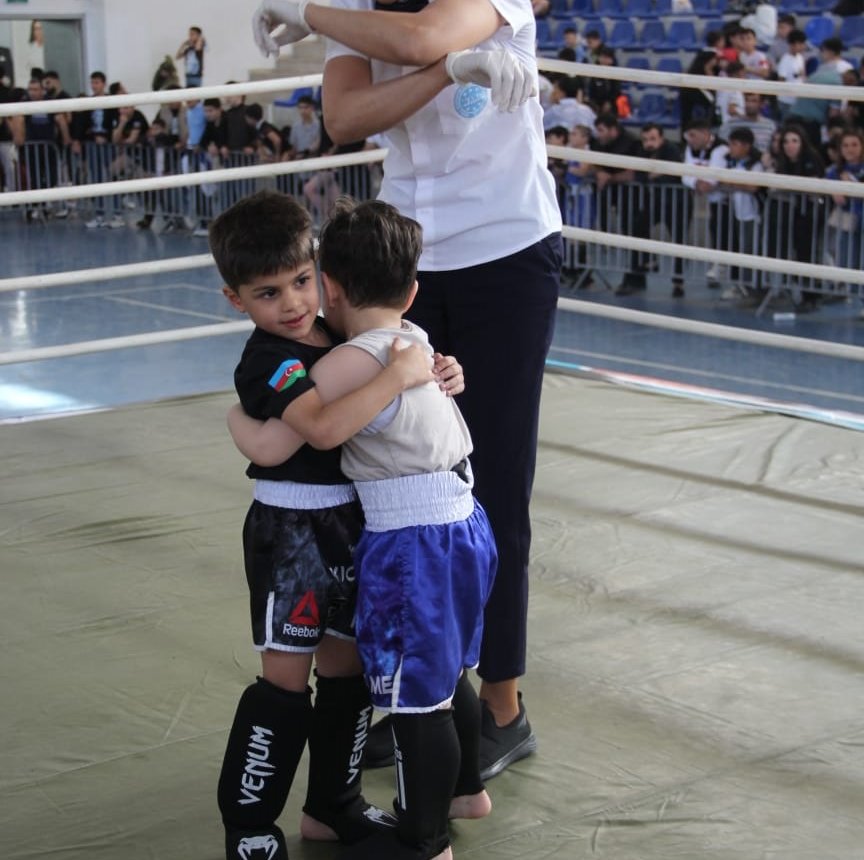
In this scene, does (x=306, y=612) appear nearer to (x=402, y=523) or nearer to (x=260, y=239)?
(x=402, y=523)

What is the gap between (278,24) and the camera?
2402 millimetres

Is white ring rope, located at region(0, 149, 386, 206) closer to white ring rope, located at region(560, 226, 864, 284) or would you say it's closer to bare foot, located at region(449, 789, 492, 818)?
white ring rope, located at region(560, 226, 864, 284)

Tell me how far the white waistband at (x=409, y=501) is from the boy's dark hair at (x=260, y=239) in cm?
30

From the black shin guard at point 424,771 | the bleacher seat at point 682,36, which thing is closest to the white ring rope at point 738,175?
the black shin guard at point 424,771

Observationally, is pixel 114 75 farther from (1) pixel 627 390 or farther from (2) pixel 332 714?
(2) pixel 332 714

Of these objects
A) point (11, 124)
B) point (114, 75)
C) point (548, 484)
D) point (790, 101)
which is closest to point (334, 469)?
point (548, 484)

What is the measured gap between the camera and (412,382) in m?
1.79

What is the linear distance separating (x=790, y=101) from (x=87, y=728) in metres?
7.82

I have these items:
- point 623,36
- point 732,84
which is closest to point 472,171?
point 732,84

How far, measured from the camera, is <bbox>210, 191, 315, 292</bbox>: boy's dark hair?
1.80 meters

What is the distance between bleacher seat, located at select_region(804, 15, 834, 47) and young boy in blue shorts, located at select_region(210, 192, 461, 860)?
9604mm

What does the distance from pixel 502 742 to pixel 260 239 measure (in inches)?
36.8

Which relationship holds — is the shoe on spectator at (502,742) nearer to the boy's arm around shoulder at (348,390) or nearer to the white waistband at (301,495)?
the white waistband at (301,495)

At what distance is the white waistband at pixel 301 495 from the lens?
1.86 meters
